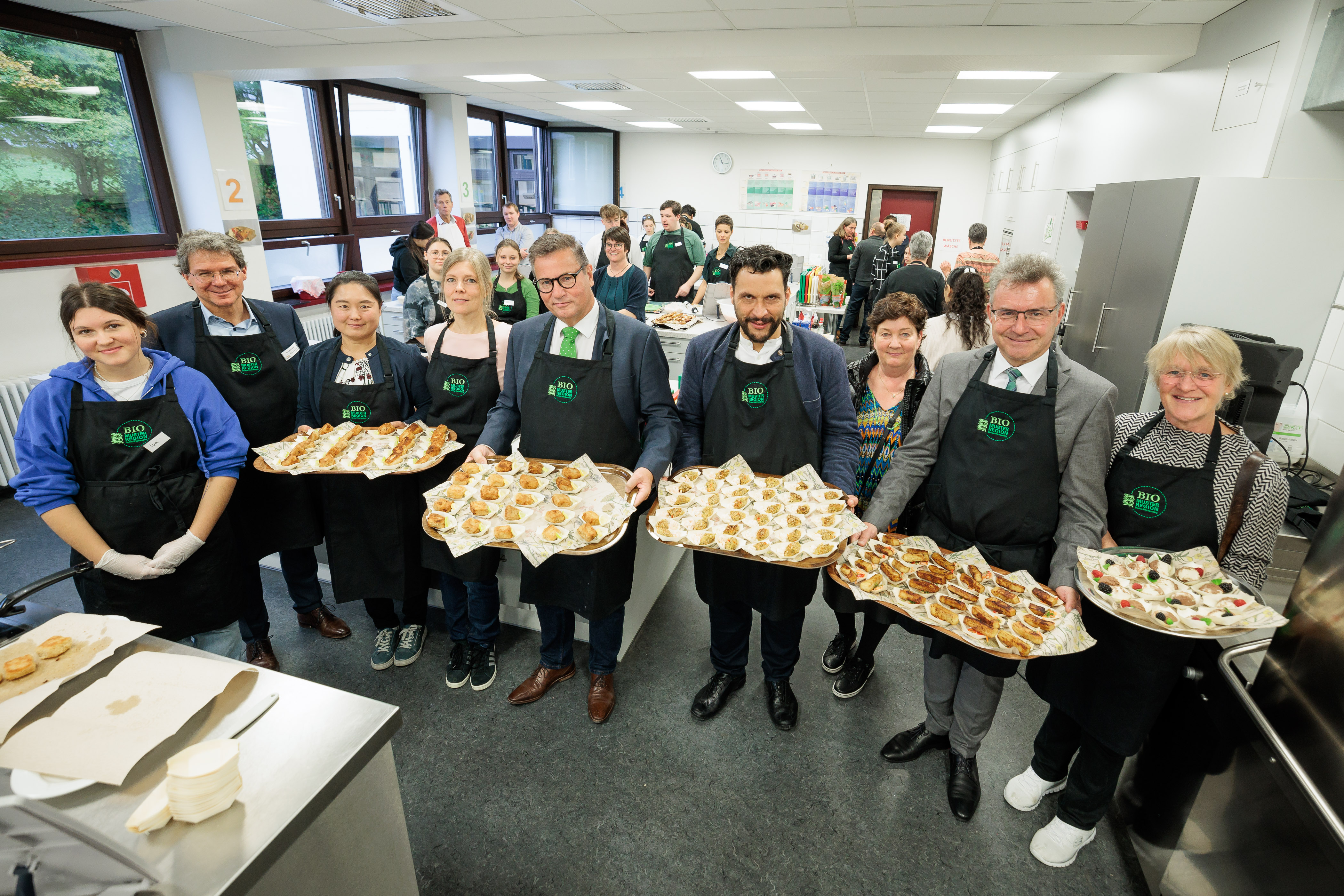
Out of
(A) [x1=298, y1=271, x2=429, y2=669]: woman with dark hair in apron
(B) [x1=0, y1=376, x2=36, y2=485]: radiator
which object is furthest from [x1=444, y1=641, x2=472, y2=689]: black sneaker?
(B) [x1=0, y1=376, x2=36, y2=485]: radiator

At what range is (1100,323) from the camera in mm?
4066

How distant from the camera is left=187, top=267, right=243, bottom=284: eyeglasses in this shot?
2352 mm

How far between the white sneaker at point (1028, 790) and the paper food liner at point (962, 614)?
0.67 meters

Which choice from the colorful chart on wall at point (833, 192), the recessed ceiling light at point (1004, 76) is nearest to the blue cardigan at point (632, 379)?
the recessed ceiling light at point (1004, 76)

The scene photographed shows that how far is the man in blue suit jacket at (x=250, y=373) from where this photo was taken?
2381mm

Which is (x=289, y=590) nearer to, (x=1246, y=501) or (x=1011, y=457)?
(x=1011, y=457)

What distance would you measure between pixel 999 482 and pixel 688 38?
14.4 feet

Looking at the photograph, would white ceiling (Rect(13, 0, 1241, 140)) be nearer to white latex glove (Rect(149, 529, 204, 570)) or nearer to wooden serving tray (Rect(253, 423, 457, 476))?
wooden serving tray (Rect(253, 423, 457, 476))

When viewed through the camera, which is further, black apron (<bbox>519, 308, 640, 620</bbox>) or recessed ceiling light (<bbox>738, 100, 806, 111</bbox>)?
recessed ceiling light (<bbox>738, 100, 806, 111</bbox>)

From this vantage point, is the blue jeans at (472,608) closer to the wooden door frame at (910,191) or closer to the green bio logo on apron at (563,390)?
the green bio logo on apron at (563,390)

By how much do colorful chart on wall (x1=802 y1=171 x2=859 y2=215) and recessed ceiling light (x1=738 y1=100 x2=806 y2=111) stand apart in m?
3.38

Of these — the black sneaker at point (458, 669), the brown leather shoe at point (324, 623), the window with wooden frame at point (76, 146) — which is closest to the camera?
the black sneaker at point (458, 669)

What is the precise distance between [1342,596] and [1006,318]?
0.98m

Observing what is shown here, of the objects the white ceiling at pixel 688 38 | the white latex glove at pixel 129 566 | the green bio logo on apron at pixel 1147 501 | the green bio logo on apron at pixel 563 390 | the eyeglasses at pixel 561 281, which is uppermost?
the white ceiling at pixel 688 38
